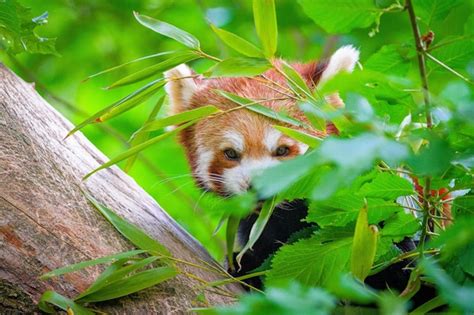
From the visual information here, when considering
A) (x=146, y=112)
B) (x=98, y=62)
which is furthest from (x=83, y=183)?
(x=98, y=62)

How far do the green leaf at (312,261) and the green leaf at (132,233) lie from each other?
36 cm

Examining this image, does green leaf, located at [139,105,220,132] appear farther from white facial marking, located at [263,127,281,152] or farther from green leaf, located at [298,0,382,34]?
white facial marking, located at [263,127,281,152]

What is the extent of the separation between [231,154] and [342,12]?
193 centimetres

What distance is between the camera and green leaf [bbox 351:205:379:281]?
1.50 m

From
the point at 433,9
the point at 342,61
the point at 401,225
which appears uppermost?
the point at 433,9

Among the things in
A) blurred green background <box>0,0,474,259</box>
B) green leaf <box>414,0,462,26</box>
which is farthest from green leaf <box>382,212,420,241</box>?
blurred green background <box>0,0,474,259</box>

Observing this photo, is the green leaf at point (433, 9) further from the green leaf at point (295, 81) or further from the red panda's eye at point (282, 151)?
the red panda's eye at point (282, 151)

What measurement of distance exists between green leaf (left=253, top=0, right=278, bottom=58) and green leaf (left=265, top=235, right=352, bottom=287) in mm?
453

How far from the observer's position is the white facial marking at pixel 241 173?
3.13 meters

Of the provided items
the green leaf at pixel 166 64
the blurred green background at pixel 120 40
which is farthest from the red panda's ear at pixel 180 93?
the green leaf at pixel 166 64

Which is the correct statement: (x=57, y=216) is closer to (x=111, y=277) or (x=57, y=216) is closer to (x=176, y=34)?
(x=111, y=277)

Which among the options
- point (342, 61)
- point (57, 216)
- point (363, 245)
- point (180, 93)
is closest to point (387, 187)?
point (363, 245)

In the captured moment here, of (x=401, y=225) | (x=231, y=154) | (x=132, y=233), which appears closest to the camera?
(x=401, y=225)

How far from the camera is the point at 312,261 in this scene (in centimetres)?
167
